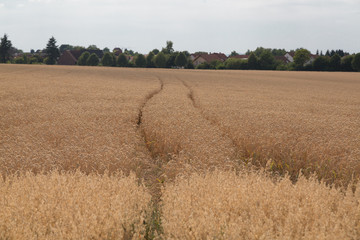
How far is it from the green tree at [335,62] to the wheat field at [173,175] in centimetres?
6802

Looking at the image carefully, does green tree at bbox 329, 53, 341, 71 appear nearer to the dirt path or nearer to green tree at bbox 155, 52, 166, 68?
green tree at bbox 155, 52, 166, 68

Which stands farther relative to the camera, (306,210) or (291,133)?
(291,133)

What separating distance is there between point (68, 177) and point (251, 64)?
7484 centimetres

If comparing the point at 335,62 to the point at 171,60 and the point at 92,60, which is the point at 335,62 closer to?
the point at 171,60

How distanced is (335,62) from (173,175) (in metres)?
75.4

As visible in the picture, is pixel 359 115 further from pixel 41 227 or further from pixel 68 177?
pixel 41 227

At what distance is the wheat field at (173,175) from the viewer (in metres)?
3.33

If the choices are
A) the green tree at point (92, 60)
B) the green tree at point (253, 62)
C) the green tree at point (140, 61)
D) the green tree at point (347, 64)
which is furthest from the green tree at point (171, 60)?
the green tree at point (347, 64)

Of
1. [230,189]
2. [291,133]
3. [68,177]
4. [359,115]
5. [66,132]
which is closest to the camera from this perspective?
[230,189]

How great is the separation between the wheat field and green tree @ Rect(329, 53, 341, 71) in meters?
68.0

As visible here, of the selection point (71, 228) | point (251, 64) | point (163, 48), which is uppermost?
point (163, 48)

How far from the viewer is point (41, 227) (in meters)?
3.26

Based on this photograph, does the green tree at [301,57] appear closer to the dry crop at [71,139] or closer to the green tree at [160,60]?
the green tree at [160,60]

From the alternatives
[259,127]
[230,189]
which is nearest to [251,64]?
[259,127]
